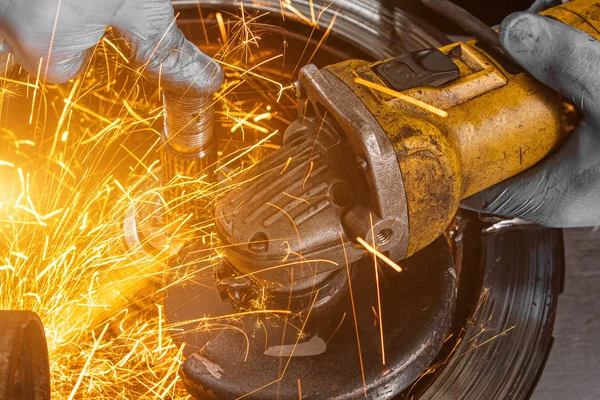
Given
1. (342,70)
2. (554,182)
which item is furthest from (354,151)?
(554,182)

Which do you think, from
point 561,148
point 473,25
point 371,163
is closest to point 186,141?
point 371,163

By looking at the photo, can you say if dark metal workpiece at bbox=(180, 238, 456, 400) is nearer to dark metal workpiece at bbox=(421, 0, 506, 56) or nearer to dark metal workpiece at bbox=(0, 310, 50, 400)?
dark metal workpiece at bbox=(0, 310, 50, 400)

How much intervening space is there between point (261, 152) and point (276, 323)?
770mm

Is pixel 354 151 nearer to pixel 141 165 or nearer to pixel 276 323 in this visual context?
pixel 276 323

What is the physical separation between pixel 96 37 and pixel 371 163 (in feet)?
2.33

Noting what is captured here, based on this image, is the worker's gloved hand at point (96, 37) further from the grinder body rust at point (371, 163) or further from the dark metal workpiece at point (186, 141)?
the grinder body rust at point (371, 163)

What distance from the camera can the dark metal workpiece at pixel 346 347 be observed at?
59.2 inches

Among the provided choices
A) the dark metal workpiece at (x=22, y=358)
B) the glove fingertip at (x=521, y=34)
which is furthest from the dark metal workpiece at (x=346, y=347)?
the glove fingertip at (x=521, y=34)

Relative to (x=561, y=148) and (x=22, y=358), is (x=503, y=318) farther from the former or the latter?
(x=22, y=358)

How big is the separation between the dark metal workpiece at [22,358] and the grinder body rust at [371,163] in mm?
439

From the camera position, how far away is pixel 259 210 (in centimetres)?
132

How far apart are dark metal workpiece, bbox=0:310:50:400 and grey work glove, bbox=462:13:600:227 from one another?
129 cm

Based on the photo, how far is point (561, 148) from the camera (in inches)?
64.8

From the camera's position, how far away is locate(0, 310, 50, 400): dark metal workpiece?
1.05 m
